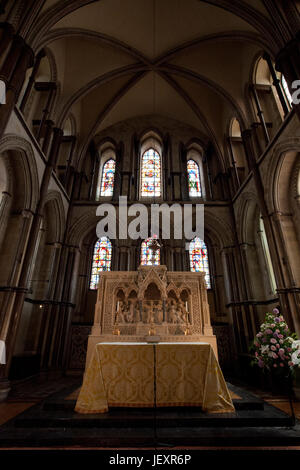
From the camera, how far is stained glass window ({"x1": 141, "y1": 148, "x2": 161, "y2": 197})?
43.5 ft

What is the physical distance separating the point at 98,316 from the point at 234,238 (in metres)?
7.04

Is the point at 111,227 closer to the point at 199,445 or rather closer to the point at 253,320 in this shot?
the point at 253,320

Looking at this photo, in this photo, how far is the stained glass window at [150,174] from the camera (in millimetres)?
13263

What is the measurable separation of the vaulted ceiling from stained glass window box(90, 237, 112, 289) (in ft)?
17.8

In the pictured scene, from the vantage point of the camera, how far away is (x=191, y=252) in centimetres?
1212

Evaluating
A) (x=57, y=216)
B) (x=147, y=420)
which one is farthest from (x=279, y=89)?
(x=147, y=420)

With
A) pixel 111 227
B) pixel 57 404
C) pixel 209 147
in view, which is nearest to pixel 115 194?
pixel 111 227

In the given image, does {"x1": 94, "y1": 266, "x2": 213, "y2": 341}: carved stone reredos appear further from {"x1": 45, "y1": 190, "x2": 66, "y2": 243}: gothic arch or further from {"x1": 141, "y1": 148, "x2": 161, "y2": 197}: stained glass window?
{"x1": 141, "y1": 148, "x2": 161, "y2": 197}: stained glass window

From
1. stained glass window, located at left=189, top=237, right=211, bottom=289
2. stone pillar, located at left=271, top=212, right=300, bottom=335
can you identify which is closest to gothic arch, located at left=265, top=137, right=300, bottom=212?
stone pillar, located at left=271, top=212, right=300, bottom=335

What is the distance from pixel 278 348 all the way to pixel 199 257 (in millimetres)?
8090

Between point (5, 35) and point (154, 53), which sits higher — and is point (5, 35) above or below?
below

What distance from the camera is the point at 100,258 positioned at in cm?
1213

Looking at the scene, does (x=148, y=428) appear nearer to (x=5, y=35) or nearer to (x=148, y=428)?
(x=148, y=428)
